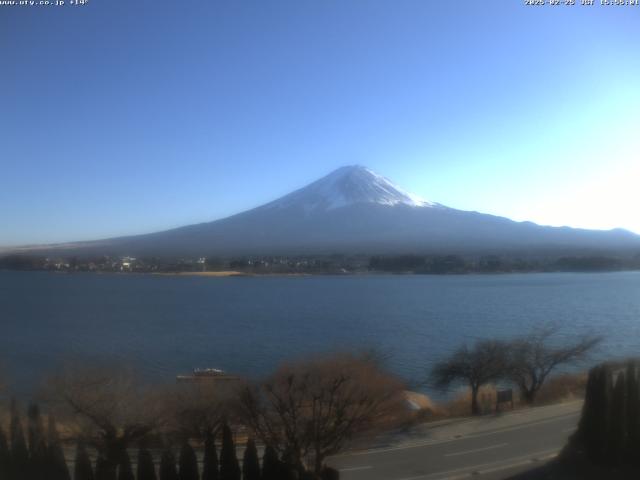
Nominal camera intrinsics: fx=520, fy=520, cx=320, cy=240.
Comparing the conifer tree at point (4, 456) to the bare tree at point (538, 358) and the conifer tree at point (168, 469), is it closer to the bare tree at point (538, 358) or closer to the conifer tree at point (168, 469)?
the conifer tree at point (168, 469)

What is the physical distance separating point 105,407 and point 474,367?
3788mm

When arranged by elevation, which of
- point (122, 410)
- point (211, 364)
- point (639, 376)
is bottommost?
point (211, 364)

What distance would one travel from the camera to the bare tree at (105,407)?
317 centimetres

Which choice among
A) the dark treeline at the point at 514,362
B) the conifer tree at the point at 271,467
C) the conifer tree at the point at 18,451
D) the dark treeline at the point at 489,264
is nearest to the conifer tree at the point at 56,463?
the conifer tree at the point at 18,451

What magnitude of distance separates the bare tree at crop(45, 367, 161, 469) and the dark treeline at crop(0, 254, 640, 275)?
911cm

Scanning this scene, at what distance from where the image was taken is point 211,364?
6.85 meters

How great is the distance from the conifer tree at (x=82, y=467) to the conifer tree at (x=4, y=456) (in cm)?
34

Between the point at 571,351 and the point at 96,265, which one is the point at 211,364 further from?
the point at 96,265

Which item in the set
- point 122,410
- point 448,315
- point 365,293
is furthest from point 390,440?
point 365,293

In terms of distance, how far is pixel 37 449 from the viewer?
278 cm

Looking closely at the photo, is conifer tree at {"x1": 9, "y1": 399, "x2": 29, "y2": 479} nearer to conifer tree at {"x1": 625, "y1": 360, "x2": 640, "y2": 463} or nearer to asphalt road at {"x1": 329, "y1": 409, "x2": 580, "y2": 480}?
asphalt road at {"x1": 329, "y1": 409, "x2": 580, "y2": 480}

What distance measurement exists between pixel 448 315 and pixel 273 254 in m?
9.85

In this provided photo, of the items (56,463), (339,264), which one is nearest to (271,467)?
(56,463)

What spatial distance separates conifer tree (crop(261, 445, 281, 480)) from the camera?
2910 mm
